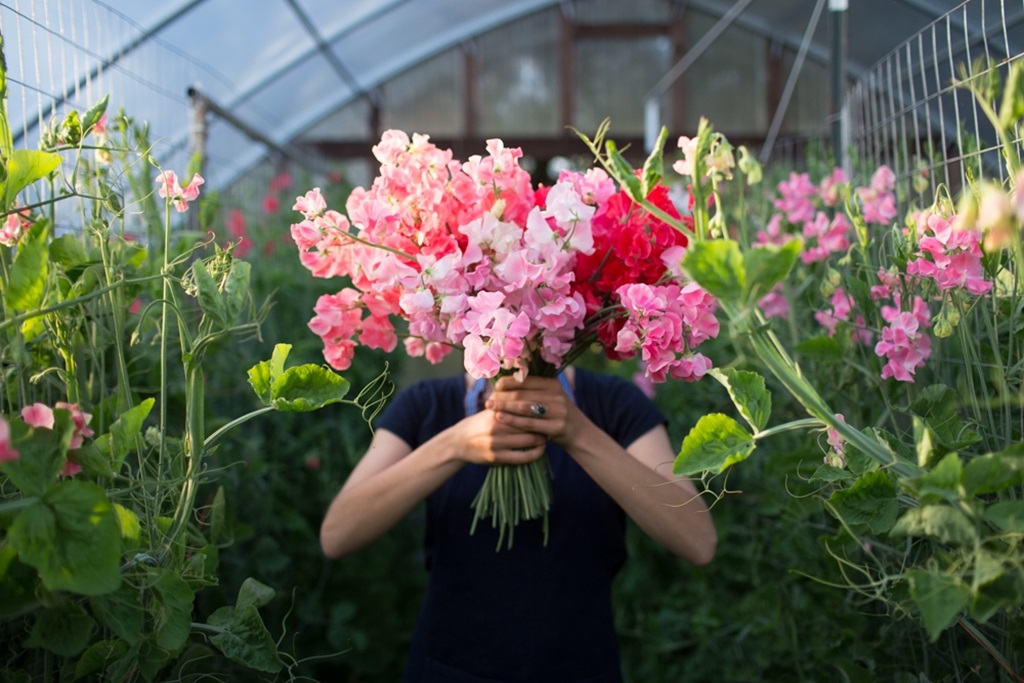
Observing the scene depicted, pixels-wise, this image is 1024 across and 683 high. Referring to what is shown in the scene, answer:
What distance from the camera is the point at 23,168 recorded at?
0.70 meters

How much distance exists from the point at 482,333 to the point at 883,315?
0.55 metres

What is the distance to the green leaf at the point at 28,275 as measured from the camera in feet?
2.21

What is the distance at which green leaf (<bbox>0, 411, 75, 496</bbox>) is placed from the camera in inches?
23.0

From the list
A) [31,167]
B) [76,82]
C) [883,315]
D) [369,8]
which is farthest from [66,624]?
[369,8]

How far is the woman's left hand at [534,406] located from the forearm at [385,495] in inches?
4.0

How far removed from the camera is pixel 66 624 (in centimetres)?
68

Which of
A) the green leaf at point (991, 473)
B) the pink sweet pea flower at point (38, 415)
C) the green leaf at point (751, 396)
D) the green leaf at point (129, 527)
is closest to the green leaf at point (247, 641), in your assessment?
the green leaf at point (129, 527)

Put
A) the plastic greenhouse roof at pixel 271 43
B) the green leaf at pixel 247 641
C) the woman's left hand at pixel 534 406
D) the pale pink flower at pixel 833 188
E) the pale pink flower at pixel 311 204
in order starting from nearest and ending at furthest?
the green leaf at pixel 247 641
the pale pink flower at pixel 311 204
the woman's left hand at pixel 534 406
the plastic greenhouse roof at pixel 271 43
the pale pink flower at pixel 833 188

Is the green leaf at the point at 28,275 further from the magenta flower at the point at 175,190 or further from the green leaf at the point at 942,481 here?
the green leaf at the point at 942,481

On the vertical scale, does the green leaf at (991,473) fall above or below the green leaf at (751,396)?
below

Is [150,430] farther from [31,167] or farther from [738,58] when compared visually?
[738,58]

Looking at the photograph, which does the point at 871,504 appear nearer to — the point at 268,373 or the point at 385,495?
the point at 268,373

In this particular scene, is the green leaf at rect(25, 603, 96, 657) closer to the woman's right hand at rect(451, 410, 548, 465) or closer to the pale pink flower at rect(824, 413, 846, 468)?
the woman's right hand at rect(451, 410, 548, 465)

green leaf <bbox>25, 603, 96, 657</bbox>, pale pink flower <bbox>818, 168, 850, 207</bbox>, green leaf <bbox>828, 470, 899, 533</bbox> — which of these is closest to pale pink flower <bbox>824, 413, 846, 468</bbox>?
green leaf <bbox>828, 470, 899, 533</bbox>
